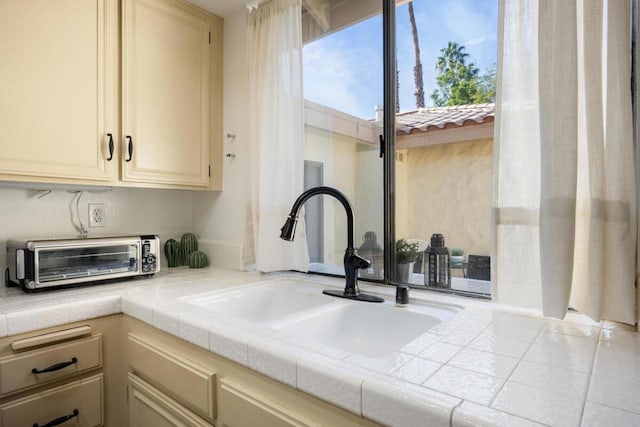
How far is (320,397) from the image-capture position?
0.65m

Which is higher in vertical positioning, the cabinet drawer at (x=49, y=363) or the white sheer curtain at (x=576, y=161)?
the white sheer curtain at (x=576, y=161)

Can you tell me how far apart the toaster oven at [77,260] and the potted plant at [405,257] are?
107 centimetres

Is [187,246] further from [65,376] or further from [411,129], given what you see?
[411,129]

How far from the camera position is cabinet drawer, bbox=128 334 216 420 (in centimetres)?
90

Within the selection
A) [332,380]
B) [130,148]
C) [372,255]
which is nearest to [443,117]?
[372,255]

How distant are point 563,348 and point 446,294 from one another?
0.49 m

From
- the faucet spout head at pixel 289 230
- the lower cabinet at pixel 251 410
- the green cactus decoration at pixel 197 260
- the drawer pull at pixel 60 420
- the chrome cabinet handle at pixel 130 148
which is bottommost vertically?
the drawer pull at pixel 60 420

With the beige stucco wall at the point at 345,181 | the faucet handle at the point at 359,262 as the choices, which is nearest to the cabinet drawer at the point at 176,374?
the faucet handle at the point at 359,262

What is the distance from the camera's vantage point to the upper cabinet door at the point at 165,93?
154 cm

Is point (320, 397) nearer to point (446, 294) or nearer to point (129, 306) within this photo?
point (446, 294)

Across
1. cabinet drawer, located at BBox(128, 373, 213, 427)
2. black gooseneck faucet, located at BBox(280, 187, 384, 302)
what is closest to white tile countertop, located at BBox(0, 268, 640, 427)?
cabinet drawer, located at BBox(128, 373, 213, 427)

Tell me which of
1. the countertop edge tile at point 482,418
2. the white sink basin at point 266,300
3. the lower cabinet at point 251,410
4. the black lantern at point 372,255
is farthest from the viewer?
the black lantern at point 372,255

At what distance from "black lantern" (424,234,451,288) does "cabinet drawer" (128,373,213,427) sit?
2.85 ft

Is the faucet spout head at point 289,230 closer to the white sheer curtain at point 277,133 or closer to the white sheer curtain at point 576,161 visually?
the white sheer curtain at point 277,133
